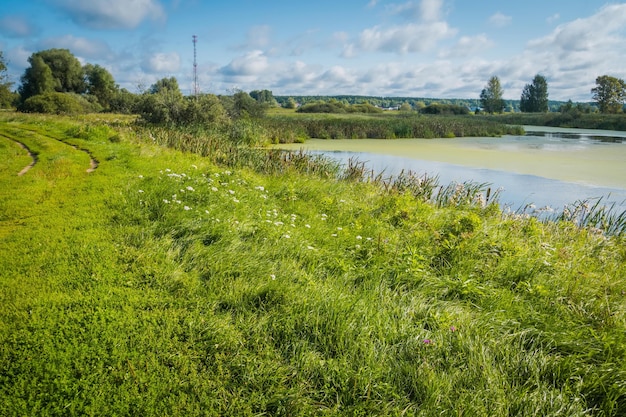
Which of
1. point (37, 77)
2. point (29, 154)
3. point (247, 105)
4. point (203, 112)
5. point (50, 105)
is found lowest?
point (29, 154)

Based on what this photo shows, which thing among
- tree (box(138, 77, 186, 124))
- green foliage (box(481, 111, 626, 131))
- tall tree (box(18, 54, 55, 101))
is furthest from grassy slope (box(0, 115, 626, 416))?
tall tree (box(18, 54, 55, 101))

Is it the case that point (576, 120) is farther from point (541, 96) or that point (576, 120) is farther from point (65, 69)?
point (65, 69)

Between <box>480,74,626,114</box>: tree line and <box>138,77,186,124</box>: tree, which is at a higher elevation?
<box>480,74,626,114</box>: tree line

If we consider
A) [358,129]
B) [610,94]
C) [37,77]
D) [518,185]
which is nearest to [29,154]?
[518,185]

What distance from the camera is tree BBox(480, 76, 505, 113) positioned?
6819 centimetres

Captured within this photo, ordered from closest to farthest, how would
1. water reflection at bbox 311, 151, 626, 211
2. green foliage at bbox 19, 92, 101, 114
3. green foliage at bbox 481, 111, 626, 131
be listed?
water reflection at bbox 311, 151, 626, 211
green foliage at bbox 19, 92, 101, 114
green foliage at bbox 481, 111, 626, 131

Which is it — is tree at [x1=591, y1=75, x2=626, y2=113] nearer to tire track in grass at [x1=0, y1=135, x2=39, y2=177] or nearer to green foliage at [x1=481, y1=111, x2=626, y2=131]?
green foliage at [x1=481, y1=111, x2=626, y2=131]

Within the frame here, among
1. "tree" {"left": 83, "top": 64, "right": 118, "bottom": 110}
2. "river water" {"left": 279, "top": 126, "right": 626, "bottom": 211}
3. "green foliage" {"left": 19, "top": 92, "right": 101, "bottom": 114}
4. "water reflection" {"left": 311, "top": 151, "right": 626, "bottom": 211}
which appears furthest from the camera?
"tree" {"left": 83, "top": 64, "right": 118, "bottom": 110}

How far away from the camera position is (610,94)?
52656mm

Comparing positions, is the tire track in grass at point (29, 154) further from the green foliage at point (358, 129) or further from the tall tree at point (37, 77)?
the tall tree at point (37, 77)

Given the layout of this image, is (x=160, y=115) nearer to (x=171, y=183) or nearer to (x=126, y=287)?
(x=171, y=183)

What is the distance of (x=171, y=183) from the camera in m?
6.70

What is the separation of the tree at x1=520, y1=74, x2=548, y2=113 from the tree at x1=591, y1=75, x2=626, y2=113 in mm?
10703

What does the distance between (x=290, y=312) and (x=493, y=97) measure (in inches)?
2981
